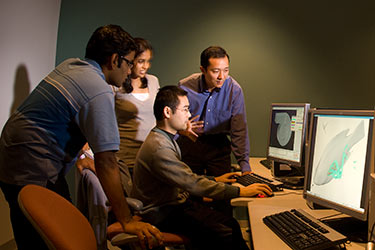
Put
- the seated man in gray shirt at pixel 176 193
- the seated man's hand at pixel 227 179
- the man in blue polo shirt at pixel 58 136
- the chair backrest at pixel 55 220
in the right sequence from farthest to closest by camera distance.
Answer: the seated man's hand at pixel 227 179 < the seated man in gray shirt at pixel 176 193 < the man in blue polo shirt at pixel 58 136 < the chair backrest at pixel 55 220

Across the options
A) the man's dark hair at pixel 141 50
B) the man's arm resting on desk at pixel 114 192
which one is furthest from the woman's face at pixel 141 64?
the man's arm resting on desk at pixel 114 192

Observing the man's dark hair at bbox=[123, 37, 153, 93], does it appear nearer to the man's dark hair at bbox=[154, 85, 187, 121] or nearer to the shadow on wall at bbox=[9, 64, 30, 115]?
the man's dark hair at bbox=[154, 85, 187, 121]

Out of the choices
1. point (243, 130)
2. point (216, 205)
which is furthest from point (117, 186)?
point (216, 205)

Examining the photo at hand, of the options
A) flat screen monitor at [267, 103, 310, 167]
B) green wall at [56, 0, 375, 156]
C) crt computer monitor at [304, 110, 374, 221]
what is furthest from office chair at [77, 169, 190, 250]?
green wall at [56, 0, 375, 156]

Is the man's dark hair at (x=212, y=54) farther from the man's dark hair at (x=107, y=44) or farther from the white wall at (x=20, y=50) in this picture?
the white wall at (x=20, y=50)

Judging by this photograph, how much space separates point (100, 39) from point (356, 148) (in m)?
1.13

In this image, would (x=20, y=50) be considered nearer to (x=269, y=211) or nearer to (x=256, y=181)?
(x=256, y=181)

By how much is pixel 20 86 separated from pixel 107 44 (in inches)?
57.4

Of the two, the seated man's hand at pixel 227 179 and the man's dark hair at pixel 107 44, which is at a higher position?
the man's dark hair at pixel 107 44

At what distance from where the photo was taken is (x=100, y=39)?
56.3 inches

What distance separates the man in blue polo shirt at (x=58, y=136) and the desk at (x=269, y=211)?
394 millimetres

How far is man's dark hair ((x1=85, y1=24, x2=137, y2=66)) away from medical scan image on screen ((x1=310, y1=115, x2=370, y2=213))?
0.94m

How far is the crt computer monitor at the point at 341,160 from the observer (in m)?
1.16

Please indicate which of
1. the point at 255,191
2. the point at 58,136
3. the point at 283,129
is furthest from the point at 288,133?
the point at 58,136
